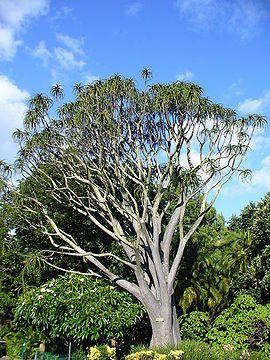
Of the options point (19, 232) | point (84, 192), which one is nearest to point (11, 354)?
point (19, 232)

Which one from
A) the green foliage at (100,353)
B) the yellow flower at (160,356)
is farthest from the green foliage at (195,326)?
the yellow flower at (160,356)

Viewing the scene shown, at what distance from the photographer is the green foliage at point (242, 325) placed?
14.5 metres

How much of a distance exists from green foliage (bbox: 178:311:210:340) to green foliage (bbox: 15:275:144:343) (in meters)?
2.80

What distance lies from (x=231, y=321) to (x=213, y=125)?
671cm

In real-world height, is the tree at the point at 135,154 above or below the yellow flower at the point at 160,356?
above

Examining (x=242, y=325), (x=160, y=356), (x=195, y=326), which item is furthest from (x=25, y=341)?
(x=242, y=325)

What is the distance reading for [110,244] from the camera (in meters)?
17.7

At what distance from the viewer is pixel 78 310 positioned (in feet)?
41.2

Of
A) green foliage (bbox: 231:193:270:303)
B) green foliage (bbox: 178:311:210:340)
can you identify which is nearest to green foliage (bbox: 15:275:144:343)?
green foliage (bbox: 178:311:210:340)

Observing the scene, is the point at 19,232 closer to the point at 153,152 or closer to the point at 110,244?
the point at 110,244

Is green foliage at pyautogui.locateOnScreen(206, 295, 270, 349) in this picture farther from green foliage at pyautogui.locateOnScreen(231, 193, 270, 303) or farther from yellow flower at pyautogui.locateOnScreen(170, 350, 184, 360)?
yellow flower at pyautogui.locateOnScreen(170, 350, 184, 360)

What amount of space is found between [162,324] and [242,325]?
11.2ft

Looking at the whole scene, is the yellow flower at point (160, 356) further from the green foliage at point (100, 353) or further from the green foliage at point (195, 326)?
the green foliage at point (195, 326)

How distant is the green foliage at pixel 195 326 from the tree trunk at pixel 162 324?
2.42 meters
